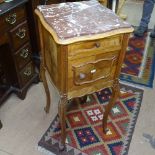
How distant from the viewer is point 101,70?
3.84ft

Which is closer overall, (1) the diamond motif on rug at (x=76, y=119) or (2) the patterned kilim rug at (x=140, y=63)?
(1) the diamond motif on rug at (x=76, y=119)

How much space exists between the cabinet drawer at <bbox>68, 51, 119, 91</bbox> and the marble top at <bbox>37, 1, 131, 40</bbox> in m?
0.13

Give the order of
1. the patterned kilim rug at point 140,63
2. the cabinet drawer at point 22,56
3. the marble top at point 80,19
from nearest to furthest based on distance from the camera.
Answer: the marble top at point 80,19, the cabinet drawer at point 22,56, the patterned kilim rug at point 140,63

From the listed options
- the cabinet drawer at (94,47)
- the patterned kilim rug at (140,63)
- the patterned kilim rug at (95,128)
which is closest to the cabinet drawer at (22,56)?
the patterned kilim rug at (95,128)

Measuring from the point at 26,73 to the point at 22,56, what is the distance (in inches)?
6.4

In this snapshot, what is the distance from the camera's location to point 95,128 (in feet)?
5.11

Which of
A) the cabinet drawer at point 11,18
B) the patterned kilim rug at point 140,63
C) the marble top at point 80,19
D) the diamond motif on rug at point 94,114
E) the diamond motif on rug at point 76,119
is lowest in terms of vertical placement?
the diamond motif on rug at point 76,119

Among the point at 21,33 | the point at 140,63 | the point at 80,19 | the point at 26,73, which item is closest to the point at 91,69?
the point at 80,19

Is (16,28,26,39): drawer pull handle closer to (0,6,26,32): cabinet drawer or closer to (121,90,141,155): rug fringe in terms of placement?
(0,6,26,32): cabinet drawer

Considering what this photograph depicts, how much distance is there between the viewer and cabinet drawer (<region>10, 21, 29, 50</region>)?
149 centimetres

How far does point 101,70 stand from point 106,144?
548 millimetres

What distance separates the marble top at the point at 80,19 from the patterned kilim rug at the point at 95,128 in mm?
752

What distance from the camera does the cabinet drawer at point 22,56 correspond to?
1.60 m

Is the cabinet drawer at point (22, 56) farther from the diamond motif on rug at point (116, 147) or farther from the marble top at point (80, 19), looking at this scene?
the diamond motif on rug at point (116, 147)
